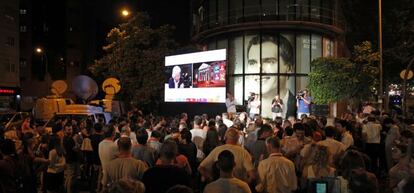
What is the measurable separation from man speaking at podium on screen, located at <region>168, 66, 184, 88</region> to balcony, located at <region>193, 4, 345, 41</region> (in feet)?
17.9

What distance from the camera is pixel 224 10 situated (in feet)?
94.3

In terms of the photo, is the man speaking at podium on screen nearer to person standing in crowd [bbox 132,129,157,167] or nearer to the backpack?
the backpack

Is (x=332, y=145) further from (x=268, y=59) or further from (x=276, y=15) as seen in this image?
(x=276, y=15)

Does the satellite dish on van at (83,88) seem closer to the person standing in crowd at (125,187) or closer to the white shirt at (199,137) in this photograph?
the white shirt at (199,137)

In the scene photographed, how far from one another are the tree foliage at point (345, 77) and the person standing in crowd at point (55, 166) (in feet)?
56.5

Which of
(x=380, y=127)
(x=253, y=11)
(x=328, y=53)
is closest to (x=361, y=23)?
(x=328, y=53)

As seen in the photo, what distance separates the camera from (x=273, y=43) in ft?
89.1

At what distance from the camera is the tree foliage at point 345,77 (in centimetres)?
2392

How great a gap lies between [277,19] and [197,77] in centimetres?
790

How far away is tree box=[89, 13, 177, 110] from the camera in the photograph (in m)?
30.3

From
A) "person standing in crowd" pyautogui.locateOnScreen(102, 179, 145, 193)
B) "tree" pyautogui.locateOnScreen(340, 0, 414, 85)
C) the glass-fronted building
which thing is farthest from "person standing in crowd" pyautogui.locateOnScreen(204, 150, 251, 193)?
"tree" pyautogui.locateOnScreen(340, 0, 414, 85)

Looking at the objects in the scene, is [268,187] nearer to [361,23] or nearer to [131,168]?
[131,168]

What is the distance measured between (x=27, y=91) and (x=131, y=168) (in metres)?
52.5

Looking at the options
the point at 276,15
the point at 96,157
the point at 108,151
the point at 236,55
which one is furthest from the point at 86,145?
the point at 276,15
